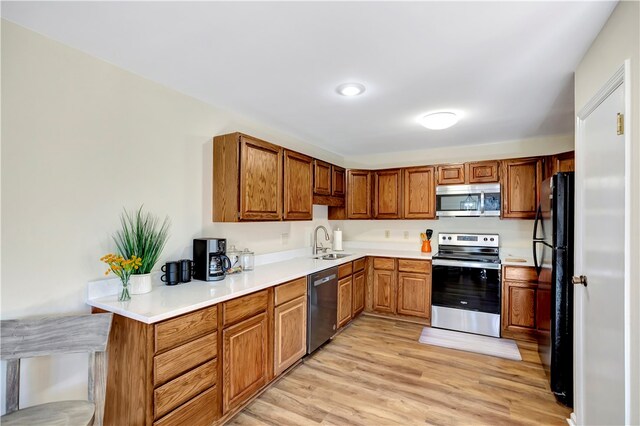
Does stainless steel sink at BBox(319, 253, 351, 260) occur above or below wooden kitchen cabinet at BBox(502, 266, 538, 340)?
above

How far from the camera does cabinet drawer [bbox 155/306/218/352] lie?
1585 millimetres

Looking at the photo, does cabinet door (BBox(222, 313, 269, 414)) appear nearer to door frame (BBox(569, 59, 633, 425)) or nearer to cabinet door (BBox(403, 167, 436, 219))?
door frame (BBox(569, 59, 633, 425))

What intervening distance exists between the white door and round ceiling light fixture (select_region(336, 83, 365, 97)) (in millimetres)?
1433

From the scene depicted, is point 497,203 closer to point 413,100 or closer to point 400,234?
point 400,234

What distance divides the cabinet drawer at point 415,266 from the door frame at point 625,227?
5.99 feet

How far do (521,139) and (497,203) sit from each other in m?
0.92

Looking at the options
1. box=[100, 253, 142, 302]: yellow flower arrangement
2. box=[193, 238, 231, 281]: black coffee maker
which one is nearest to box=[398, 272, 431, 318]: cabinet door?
box=[193, 238, 231, 281]: black coffee maker

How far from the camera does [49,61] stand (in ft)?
5.59

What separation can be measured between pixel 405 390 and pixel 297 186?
6.94ft

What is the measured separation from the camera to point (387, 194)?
4324mm

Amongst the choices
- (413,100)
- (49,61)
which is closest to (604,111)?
(413,100)

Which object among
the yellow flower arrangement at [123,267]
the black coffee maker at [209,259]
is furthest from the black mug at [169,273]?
the yellow flower arrangement at [123,267]

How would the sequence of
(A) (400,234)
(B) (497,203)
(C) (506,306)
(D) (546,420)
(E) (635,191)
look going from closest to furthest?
(E) (635,191)
(D) (546,420)
(C) (506,306)
(B) (497,203)
(A) (400,234)

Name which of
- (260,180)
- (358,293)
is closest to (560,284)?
(358,293)
